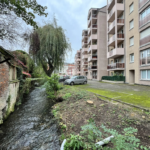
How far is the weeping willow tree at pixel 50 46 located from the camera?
1092 cm

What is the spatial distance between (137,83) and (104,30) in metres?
17.0

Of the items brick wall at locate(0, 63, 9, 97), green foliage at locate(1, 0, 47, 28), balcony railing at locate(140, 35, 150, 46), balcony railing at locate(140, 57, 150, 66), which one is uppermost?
balcony railing at locate(140, 35, 150, 46)

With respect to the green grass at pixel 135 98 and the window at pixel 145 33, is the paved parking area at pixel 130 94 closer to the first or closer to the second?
the green grass at pixel 135 98

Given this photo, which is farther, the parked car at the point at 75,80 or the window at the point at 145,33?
the parked car at the point at 75,80

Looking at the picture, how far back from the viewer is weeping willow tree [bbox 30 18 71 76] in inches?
430

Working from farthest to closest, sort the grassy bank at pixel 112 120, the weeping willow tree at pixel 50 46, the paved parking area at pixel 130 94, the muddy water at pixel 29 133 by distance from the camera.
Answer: the weeping willow tree at pixel 50 46 → the paved parking area at pixel 130 94 → the grassy bank at pixel 112 120 → the muddy water at pixel 29 133

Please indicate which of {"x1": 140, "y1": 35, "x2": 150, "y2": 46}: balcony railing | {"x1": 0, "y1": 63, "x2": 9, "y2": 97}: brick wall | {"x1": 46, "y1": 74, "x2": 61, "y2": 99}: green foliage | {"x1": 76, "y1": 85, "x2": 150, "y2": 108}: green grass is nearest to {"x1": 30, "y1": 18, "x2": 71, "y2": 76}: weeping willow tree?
{"x1": 46, "y1": 74, "x2": 61, "y2": 99}: green foliage

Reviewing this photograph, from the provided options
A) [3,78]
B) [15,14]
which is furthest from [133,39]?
[3,78]

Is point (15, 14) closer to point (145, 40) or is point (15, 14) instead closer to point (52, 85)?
point (52, 85)

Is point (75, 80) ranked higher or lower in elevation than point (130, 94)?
higher

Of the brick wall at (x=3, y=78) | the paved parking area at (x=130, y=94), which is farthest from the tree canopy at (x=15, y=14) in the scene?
the paved parking area at (x=130, y=94)

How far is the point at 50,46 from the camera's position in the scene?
11133 millimetres

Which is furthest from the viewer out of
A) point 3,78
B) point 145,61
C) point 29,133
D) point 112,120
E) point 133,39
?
point 133,39

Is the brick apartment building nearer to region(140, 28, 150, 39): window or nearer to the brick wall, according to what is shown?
region(140, 28, 150, 39): window
